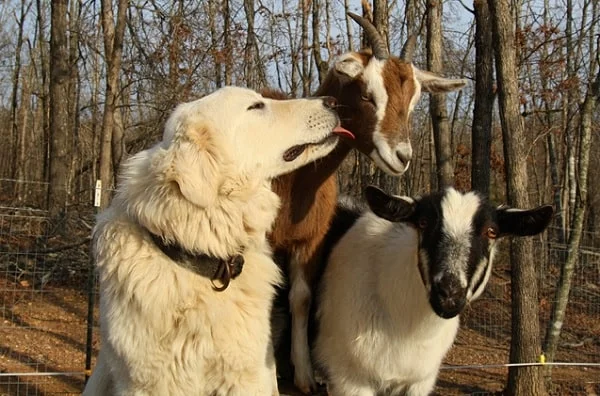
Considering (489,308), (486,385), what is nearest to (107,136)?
(486,385)

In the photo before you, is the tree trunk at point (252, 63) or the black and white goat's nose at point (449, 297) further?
the tree trunk at point (252, 63)

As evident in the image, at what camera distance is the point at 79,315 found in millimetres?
12234

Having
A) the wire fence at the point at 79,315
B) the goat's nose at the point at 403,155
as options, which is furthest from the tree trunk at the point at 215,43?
the goat's nose at the point at 403,155

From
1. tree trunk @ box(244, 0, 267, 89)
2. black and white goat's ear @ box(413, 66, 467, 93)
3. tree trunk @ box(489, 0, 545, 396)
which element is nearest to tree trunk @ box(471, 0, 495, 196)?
tree trunk @ box(489, 0, 545, 396)

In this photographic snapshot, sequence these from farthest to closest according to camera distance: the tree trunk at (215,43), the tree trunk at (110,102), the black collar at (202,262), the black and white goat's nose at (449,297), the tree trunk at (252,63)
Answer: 1. the tree trunk at (252,63)
2. the tree trunk at (215,43)
3. the tree trunk at (110,102)
4. the black and white goat's nose at (449,297)
5. the black collar at (202,262)

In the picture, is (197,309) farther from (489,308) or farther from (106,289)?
(489,308)

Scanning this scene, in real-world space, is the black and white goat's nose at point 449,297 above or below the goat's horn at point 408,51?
below

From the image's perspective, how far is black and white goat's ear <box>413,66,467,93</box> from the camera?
5.21 metres

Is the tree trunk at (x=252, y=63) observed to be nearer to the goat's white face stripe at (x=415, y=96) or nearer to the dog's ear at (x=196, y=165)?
the goat's white face stripe at (x=415, y=96)

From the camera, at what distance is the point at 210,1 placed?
19.0 meters

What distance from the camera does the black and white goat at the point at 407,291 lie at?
400 centimetres

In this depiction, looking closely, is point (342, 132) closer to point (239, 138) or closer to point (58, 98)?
point (239, 138)

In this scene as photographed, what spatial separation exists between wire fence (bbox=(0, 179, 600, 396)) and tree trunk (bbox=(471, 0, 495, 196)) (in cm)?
319

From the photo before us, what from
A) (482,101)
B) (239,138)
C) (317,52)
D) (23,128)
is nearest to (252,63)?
(317,52)
